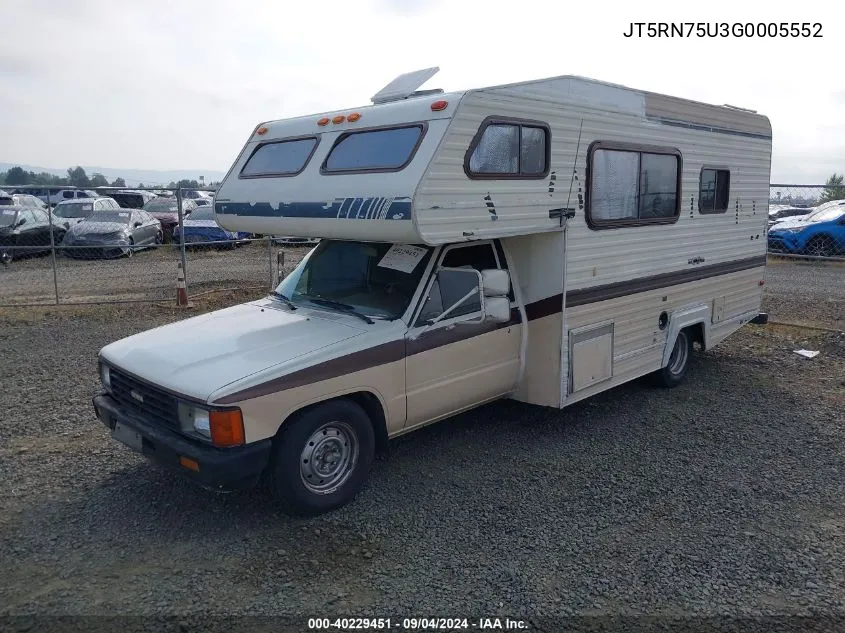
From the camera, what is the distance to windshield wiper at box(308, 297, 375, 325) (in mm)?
4941

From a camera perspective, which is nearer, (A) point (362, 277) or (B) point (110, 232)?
(A) point (362, 277)

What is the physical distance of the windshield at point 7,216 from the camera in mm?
16327

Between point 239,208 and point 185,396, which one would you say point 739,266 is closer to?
point 239,208

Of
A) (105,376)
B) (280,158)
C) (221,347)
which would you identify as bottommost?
(105,376)

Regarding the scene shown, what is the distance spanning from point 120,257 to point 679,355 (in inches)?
526

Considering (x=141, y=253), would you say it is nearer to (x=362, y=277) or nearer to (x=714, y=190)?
(x=362, y=277)

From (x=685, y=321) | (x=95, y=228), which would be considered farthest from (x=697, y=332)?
(x=95, y=228)

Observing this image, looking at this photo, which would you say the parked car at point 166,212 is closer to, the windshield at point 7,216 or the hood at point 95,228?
the hood at point 95,228

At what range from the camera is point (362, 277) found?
Result: 535 cm

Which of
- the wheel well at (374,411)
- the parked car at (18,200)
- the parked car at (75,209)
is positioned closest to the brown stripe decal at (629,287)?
the wheel well at (374,411)

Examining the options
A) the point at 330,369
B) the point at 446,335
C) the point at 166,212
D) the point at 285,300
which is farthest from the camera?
the point at 166,212

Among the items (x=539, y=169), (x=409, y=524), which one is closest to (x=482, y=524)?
(x=409, y=524)

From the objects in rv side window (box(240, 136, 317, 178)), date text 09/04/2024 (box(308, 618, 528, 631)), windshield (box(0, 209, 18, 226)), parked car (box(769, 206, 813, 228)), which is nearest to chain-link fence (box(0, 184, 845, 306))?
windshield (box(0, 209, 18, 226))

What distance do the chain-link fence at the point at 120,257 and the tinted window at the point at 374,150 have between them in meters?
6.30
